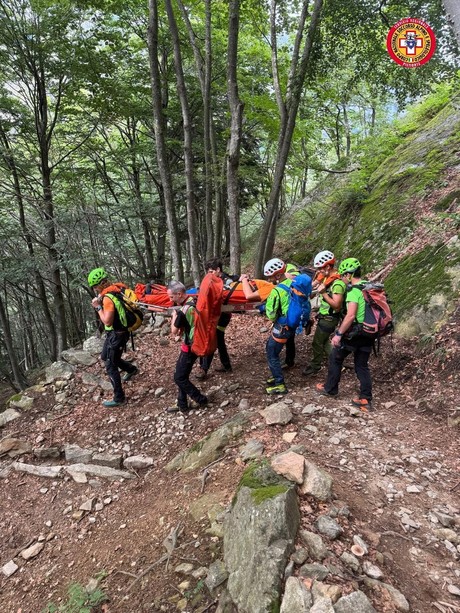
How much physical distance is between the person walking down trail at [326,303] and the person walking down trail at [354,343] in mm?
293

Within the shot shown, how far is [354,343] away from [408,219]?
5105 millimetres

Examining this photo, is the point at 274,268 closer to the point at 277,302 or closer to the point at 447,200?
the point at 277,302

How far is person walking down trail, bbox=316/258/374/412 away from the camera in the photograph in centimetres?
508

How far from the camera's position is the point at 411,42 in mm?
8031

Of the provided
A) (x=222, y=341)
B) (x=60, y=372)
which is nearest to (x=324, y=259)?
(x=222, y=341)

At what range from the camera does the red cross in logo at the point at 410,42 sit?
26.1 ft

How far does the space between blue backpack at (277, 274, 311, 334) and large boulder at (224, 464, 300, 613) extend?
276cm

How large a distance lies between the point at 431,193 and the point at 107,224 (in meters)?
10.5

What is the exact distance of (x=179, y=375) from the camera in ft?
19.4

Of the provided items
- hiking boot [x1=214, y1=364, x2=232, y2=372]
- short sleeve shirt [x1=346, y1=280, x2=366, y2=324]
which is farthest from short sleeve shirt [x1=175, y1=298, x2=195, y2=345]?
short sleeve shirt [x1=346, y1=280, x2=366, y2=324]

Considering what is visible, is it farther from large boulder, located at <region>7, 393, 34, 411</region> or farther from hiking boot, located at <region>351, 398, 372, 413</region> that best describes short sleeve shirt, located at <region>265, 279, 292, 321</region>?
large boulder, located at <region>7, 393, 34, 411</region>

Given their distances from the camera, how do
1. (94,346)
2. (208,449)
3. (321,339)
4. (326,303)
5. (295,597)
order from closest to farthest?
(295,597), (208,449), (326,303), (321,339), (94,346)

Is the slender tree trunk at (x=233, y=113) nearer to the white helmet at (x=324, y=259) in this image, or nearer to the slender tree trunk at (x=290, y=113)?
the slender tree trunk at (x=290, y=113)

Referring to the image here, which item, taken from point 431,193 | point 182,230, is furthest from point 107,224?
point 431,193
